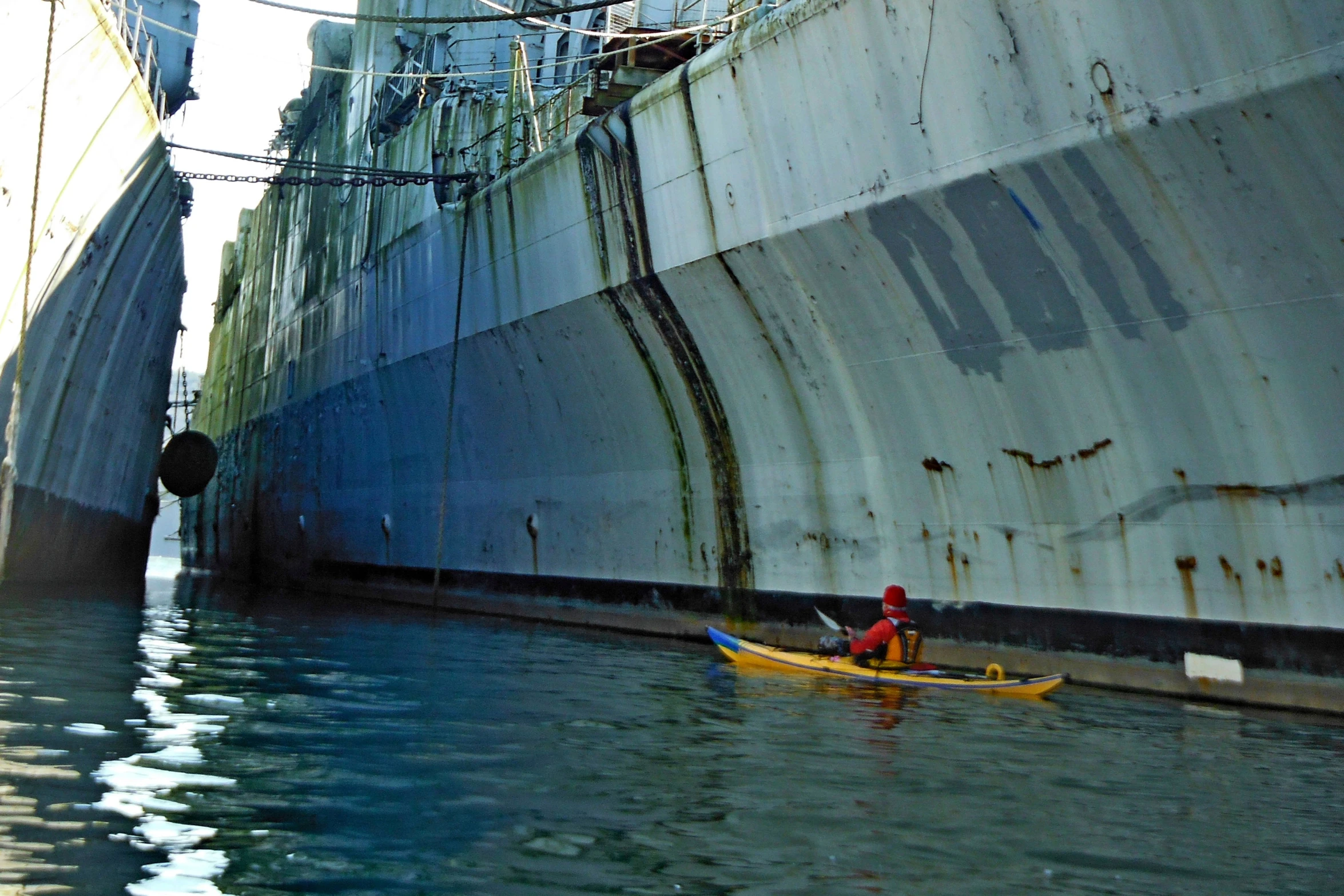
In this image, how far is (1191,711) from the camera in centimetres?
905

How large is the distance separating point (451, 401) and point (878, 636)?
10.3m

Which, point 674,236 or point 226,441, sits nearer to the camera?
point 674,236

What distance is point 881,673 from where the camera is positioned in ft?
34.3

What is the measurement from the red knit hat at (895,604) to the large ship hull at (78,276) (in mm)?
9525

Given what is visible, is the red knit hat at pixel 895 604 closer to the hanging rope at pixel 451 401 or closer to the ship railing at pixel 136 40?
the hanging rope at pixel 451 401

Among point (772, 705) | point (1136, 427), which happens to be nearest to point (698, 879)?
point (772, 705)

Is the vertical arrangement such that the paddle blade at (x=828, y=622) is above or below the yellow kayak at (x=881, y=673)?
above

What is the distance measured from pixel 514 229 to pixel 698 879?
538 inches

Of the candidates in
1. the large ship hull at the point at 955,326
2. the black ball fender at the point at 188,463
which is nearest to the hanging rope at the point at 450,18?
the large ship hull at the point at 955,326

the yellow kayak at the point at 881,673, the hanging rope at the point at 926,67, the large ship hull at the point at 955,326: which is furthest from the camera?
the hanging rope at the point at 926,67

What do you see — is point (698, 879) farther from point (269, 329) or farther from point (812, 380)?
point (269, 329)

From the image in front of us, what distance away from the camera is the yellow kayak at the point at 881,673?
382 inches

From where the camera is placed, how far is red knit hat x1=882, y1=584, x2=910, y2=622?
423 inches

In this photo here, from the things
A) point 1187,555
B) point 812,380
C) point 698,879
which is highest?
point 812,380
